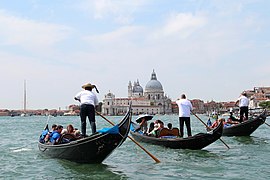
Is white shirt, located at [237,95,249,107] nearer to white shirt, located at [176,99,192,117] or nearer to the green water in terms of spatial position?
the green water

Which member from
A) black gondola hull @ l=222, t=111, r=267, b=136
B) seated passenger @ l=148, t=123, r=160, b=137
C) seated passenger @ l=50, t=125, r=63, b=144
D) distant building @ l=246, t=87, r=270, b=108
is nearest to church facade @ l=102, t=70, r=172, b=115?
distant building @ l=246, t=87, r=270, b=108

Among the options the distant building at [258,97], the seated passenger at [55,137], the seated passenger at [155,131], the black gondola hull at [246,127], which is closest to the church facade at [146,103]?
the distant building at [258,97]

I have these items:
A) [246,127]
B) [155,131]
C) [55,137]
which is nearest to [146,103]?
[246,127]

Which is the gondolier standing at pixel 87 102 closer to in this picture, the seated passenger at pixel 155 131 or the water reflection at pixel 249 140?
the seated passenger at pixel 155 131

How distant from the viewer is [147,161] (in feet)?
27.7

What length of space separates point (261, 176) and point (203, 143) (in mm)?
2921

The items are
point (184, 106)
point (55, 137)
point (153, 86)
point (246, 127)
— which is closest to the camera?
point (55, 137)

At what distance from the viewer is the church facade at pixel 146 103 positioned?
12181 cm

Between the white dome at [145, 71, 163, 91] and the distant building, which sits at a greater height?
the white dome at [145, 71, 163, 91]

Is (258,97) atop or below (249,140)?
atop

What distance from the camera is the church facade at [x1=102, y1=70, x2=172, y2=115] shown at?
400 ft

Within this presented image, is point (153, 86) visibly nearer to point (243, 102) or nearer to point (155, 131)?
point (243, 102)

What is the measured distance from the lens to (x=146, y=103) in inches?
4801

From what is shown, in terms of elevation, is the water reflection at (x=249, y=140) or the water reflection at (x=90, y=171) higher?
the water reflection at (x=249, y=140)
